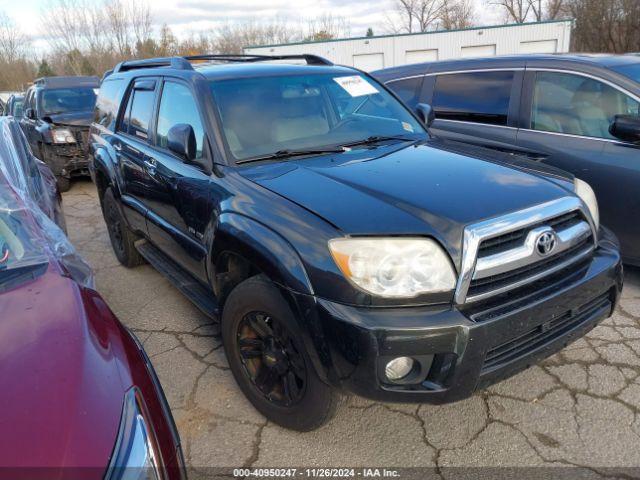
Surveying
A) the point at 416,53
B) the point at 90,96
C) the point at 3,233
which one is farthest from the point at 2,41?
the point at 3,233

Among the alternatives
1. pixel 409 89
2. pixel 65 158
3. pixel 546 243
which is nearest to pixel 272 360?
pixel 546 243

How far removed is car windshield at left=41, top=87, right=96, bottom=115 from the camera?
931cm

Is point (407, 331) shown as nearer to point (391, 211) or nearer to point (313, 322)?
point (313, 322)

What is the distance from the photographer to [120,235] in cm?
473

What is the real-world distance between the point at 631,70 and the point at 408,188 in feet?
8.51

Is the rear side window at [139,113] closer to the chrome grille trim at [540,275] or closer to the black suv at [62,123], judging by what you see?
the chrome grille trim at [540,275]

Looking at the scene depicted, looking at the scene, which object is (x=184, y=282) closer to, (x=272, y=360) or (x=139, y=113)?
(x=272, y=360)

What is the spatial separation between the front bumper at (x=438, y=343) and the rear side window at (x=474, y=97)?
8.45 ft

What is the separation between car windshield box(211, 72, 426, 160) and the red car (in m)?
1.22

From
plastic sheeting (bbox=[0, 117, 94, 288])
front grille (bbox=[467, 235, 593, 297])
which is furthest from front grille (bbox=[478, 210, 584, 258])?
plastic sheeting (bbox=[0, 117, 94, 288])

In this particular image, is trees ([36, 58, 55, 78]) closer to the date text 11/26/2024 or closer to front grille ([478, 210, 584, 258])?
the date text 11/26/2024

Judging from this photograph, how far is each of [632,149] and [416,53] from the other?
22616 millimetres

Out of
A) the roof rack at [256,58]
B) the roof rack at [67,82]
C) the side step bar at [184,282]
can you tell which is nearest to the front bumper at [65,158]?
the roof rack at [67,82]

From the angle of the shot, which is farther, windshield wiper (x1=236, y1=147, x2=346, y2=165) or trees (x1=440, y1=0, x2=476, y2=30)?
trees (x1=440, y1=0, x2=476, y2=30)
